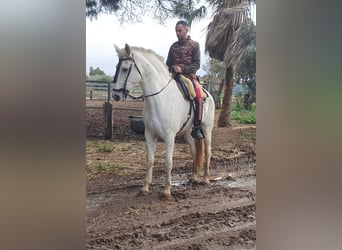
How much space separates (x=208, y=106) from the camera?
2.59 metres

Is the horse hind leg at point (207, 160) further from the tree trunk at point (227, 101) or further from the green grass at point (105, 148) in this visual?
the green grass at point (105, 148)

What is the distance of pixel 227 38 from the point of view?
2580mm

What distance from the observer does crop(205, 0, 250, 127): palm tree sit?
2.55 m

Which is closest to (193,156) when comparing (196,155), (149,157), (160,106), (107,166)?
(196,155)

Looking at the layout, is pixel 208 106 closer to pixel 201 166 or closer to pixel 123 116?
pixel 201 166

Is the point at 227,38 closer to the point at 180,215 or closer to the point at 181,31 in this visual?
the point at 181,31

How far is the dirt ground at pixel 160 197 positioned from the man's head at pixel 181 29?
53cm

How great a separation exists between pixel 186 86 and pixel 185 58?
0.62 feet

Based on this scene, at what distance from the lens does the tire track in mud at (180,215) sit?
2.33 meters

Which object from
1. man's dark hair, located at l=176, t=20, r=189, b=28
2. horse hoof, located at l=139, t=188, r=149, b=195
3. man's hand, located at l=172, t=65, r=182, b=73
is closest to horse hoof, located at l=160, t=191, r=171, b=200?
horse hoof, located at l=139, t=188, r=149, b=195
